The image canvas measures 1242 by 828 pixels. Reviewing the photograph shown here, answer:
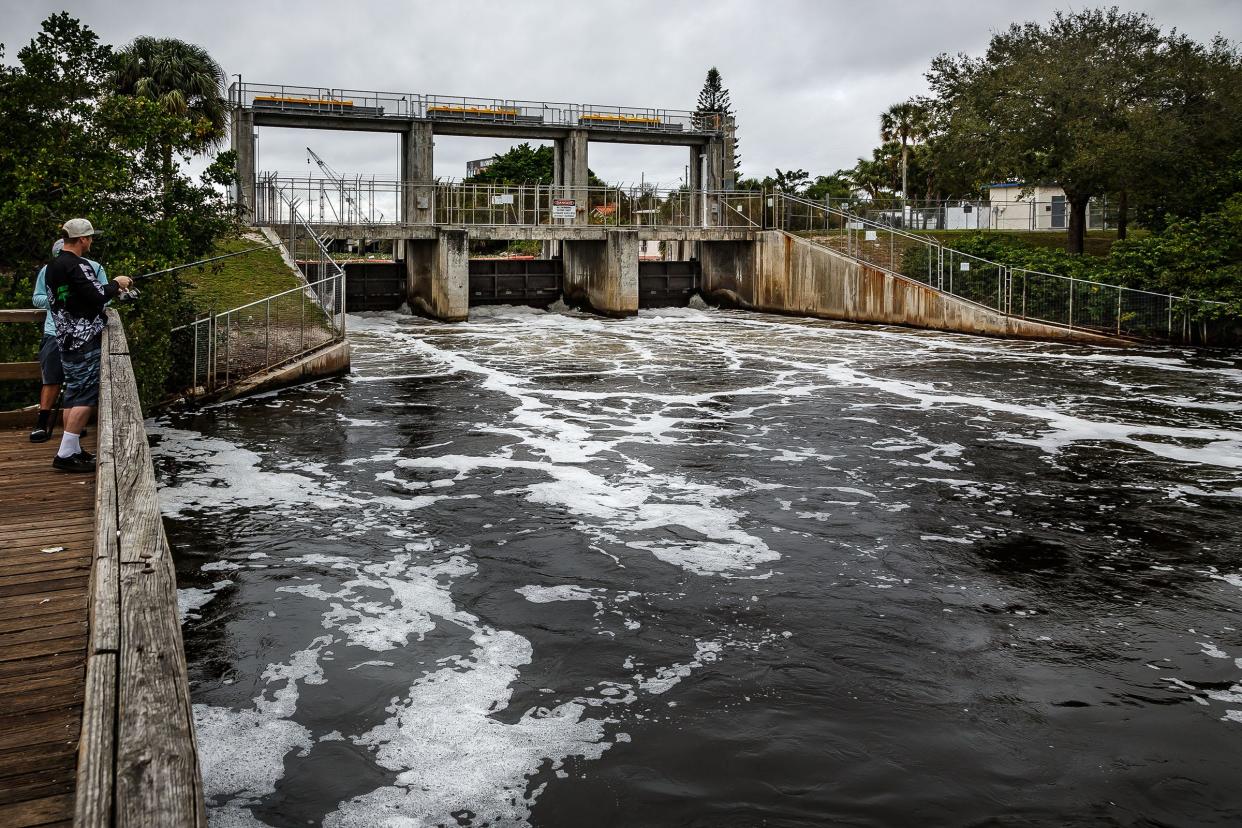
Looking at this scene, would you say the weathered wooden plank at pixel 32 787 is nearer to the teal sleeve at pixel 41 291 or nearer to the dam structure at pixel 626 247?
the teal sleeve at pixel 41 291

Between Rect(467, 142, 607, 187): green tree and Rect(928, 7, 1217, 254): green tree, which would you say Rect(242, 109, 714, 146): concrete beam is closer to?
Rect(928, 7, 1217, 254): green tree

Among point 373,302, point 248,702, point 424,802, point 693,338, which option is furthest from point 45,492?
point 373,302

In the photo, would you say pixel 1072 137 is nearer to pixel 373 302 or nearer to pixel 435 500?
pixel 373 302

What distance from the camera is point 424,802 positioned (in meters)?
6.03

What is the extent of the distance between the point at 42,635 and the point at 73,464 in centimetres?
367

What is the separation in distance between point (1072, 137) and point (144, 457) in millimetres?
37502

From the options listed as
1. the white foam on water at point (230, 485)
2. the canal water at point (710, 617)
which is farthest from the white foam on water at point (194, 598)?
the white foam on water at point (230, 485)

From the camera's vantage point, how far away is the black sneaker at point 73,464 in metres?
8.55

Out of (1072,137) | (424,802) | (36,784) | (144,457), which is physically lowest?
(424,802)

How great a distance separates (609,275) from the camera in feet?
137

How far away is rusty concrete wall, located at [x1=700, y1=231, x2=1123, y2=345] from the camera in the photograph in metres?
34.0

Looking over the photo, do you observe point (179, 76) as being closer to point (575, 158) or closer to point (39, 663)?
point (575, 158)

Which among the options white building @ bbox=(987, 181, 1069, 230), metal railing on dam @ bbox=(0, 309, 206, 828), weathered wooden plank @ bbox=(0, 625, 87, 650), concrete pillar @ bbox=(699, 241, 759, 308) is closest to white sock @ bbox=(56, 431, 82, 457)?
metal railing on dam @ bbox=(0, 309, 206, 828)

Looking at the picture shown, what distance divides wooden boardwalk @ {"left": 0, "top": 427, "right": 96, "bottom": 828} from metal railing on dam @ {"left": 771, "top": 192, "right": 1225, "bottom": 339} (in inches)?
1164
